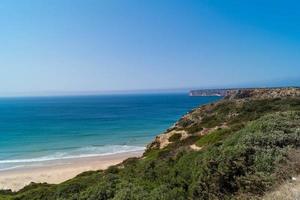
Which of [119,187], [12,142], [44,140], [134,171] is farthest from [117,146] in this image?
[119,187]

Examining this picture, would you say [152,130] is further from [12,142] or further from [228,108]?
[228,108]

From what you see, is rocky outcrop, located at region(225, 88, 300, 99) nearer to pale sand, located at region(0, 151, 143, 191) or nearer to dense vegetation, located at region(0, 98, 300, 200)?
pale sand, located at region(0, 151, 143, 191)

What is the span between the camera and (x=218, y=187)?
7695mm

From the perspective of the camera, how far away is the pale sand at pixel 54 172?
26.3 meters

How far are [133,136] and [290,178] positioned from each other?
137 ft

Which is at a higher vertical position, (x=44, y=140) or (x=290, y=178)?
(x=290, y=178)

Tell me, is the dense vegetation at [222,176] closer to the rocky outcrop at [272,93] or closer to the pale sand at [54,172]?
the pale sand at [54,172]

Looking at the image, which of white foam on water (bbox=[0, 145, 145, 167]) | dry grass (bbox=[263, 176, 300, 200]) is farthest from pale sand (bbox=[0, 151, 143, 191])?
dry grass (bbox=[263, 176, 300, 200])

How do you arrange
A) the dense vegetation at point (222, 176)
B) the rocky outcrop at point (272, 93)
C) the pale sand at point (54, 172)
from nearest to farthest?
the dense vegetation at point (222, 176) < the pale sand at point (54, 172) < the rocky outcrop at point (272, 93)

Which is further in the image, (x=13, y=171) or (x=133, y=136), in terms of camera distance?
(x=133, y=136)

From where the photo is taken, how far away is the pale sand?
26328 millimetres

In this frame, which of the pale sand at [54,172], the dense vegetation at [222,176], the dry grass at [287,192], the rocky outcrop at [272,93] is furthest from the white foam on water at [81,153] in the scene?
the dry grass at [287,192]

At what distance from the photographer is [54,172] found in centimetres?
2905

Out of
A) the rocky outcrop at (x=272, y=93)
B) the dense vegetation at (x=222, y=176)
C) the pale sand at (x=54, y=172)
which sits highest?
the rocky outcrop at (x=272, y=93)
